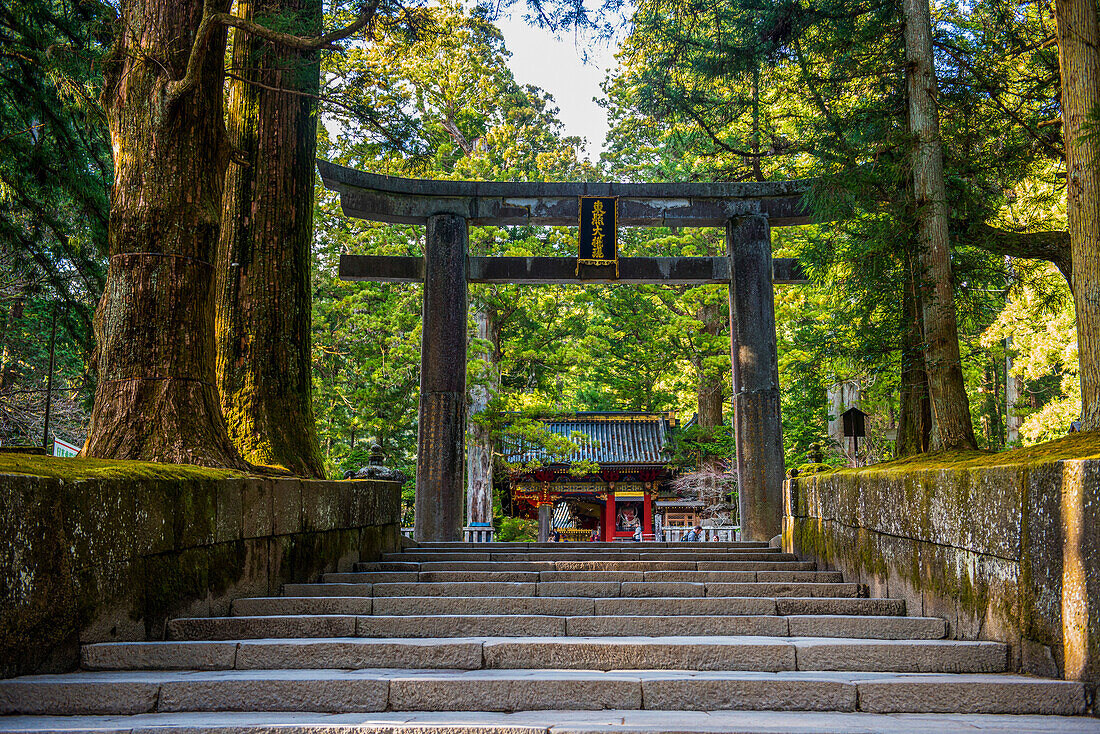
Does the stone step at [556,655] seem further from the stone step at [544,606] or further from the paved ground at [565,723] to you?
the stone step at [544,606]

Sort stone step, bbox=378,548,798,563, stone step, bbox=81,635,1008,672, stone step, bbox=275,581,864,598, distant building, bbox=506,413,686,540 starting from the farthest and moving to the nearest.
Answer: distant building, bbox=506,413,686,540 < stone step, bbox=378,548,798,563 < stone step, bbox=275,581,864,598 < stone step, bbox=81,635,1008,672

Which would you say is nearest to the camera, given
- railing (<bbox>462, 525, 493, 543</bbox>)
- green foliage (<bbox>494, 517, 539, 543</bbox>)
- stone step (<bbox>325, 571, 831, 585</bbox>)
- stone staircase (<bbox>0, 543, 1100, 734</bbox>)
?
stone staircase (<bbox>0, 543, 1100, 734</bbox>)

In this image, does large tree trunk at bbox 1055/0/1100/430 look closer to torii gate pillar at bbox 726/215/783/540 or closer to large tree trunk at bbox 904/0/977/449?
large tree trunk at bbox 904/0/977/449

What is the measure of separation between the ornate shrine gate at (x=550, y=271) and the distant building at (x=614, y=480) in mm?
9407

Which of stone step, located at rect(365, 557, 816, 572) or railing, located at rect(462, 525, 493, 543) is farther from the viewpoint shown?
railing, located at rect(462, 525, 493, 543)

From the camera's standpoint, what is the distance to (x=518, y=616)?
Answer: 14.1ft

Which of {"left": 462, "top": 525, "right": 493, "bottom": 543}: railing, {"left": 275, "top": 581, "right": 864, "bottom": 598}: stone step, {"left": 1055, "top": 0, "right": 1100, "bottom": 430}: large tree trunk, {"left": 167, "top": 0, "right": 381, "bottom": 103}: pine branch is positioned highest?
{"left": 167, "top": 0, "right": 381, "bottom": 103}: pine branch

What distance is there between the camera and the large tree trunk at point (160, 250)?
191 inches

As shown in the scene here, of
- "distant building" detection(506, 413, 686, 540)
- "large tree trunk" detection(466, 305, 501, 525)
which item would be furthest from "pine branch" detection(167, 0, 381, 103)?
"distant building" detection(506, 413, 686, 540)

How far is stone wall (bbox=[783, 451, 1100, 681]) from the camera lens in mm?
3068

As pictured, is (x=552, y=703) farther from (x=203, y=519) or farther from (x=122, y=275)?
(x=122, y=275)

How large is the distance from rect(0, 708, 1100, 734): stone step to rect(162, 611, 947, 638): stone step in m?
1.03

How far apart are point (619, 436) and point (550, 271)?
10501mm

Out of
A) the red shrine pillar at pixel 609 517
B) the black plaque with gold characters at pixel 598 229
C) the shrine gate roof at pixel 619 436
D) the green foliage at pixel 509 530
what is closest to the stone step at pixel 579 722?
the black plaque with gold characters at pixel 598 229
